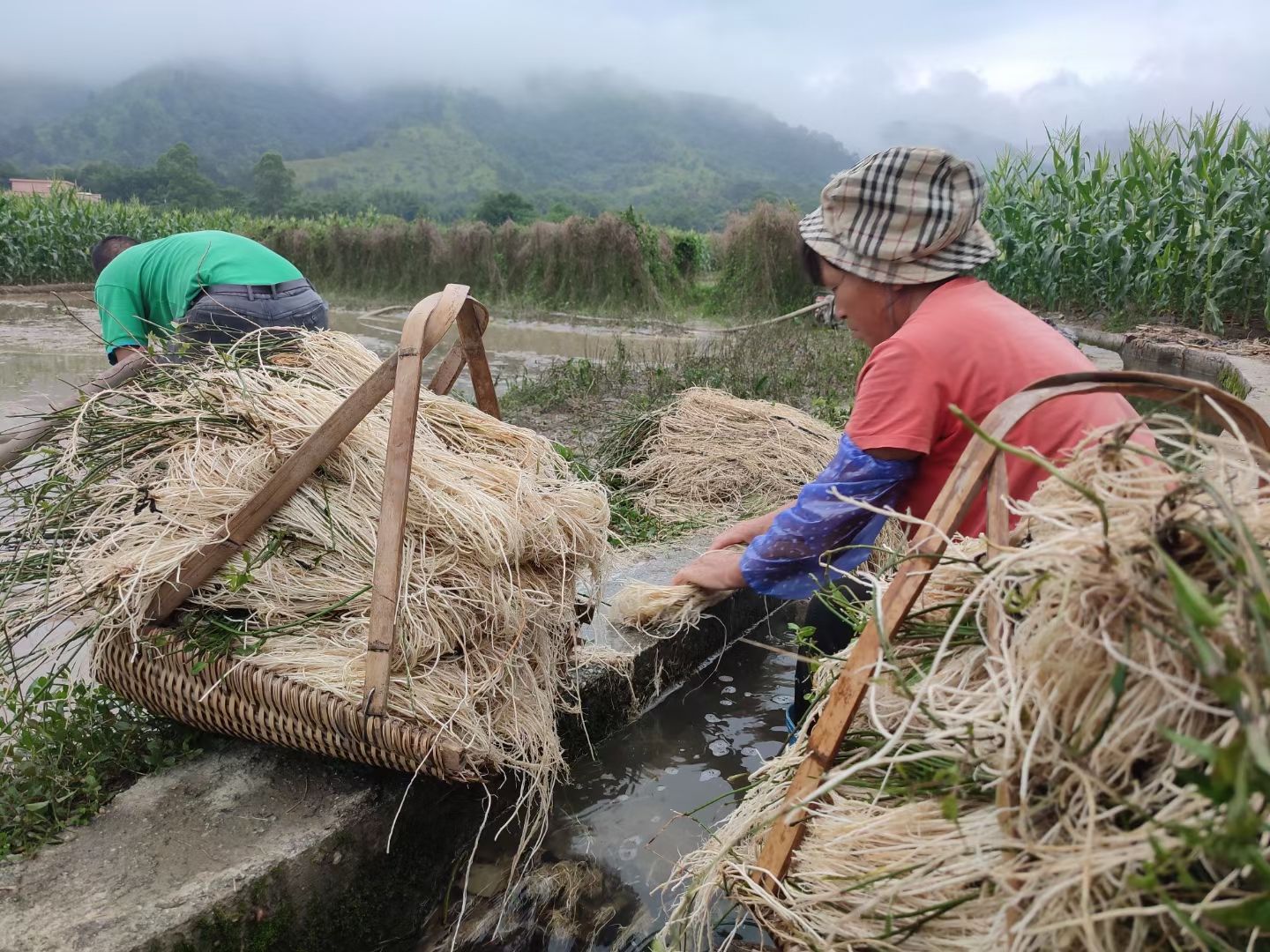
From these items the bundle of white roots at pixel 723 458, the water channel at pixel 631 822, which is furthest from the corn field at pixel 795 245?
the water channel at pixel 631 822

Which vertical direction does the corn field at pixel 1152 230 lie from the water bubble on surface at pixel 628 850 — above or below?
above

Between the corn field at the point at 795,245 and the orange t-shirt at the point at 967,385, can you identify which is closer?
the orange t-shirt at the point at 967,385

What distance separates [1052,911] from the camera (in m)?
0.88

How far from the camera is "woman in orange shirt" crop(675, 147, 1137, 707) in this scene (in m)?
1.93

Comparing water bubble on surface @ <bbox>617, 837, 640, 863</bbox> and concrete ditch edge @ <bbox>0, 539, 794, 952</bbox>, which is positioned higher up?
concrete ditch edge @ <bbox>0, 539, 794, 952</bbox>

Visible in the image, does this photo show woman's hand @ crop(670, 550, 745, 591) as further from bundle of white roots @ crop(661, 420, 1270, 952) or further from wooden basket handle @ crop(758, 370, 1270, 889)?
bundle of white roots @ crop(661, 420, 1270, 952)

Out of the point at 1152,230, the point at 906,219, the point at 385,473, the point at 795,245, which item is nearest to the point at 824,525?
the point at 906,219

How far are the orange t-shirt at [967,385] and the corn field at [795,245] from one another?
28.9 feet

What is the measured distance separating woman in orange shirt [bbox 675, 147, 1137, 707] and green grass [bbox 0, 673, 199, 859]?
1601 millimetres

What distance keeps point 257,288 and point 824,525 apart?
312cm

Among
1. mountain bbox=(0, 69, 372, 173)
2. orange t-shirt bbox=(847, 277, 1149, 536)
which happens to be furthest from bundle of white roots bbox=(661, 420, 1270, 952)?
mountain bbox=(0, 69, 372, 173)

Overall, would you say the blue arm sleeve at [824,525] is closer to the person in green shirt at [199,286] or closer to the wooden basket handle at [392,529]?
the wooden basket handle at [392,529]

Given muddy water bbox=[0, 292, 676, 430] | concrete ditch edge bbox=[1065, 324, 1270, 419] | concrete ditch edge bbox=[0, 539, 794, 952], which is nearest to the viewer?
concrete ditch edge bbox=[0, 539, 794, 952]

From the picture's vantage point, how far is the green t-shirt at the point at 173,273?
4.00 m
